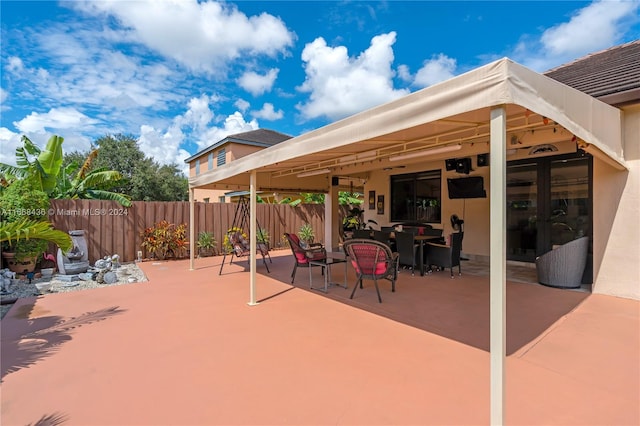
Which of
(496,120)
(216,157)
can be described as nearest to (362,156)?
(496,120)

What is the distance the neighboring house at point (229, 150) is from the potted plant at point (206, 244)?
6.67 m

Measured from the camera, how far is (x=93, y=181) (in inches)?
411

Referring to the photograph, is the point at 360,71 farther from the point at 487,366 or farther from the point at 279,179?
the point at 487,366

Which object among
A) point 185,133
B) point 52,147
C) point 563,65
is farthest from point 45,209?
point 185,133

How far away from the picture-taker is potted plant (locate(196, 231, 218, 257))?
1084cm

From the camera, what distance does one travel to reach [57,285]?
6.79m

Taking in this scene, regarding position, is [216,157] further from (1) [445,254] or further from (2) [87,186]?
(1) [445,254]

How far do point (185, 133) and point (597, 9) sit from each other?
3135 centimetres

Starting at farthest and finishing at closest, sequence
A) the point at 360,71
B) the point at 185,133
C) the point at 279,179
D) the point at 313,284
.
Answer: the point at 185,133 < the point at 360,71 < the point at 279,179 < the point at 313,284

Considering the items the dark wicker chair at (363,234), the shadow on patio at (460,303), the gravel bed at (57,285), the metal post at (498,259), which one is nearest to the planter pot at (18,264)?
the gravel bed at (57,285)

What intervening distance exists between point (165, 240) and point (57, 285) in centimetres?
337

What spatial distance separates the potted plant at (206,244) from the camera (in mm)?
10836

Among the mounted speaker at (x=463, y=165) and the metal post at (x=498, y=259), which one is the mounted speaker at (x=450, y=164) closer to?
the mounted speaker at (x=463, y=165)

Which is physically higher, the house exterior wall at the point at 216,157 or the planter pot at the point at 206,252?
the house exterior wall at the point at 216,157
